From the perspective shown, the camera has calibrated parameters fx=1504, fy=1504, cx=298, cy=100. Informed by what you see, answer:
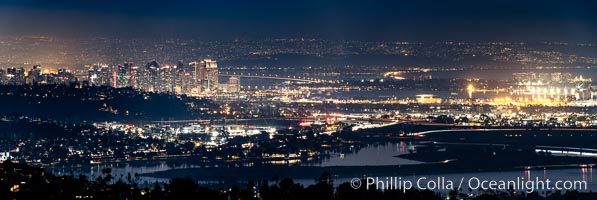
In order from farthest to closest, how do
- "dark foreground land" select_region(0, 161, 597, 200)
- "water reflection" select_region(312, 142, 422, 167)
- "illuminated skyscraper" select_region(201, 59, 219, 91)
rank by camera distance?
"illuminated skyscraper" select_region(201, 59, 219, 91)
"water reflection" select_region(312, 142, 422, 167)
"dark foreground land" select_region(0, 161, 597, 200)

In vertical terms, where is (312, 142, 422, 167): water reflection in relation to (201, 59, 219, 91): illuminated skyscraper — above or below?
below

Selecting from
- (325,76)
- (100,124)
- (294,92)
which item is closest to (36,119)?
(100,124)

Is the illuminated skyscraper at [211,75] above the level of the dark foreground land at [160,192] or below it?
above

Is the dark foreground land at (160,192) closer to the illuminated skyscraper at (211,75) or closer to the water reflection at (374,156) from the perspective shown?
the water reflection at (374,156)

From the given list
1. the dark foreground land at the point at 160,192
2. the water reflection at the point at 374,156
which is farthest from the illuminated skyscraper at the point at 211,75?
the dark foreground land at the point at 160,192

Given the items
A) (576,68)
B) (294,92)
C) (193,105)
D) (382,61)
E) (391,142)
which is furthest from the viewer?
(382,61)

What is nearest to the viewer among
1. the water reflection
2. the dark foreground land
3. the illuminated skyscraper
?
the dark foreground land

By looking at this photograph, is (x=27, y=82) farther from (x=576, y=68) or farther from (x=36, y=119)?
(x=576, y=68)

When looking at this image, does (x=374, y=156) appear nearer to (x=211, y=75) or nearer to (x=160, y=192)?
(x=160, y=192)

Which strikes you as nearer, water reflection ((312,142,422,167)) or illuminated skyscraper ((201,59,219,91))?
water reflection ((312,142,422,167))

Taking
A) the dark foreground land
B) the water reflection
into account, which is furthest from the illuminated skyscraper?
the dark foreground land

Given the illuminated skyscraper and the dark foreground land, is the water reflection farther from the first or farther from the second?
the illuminated skyscraper
